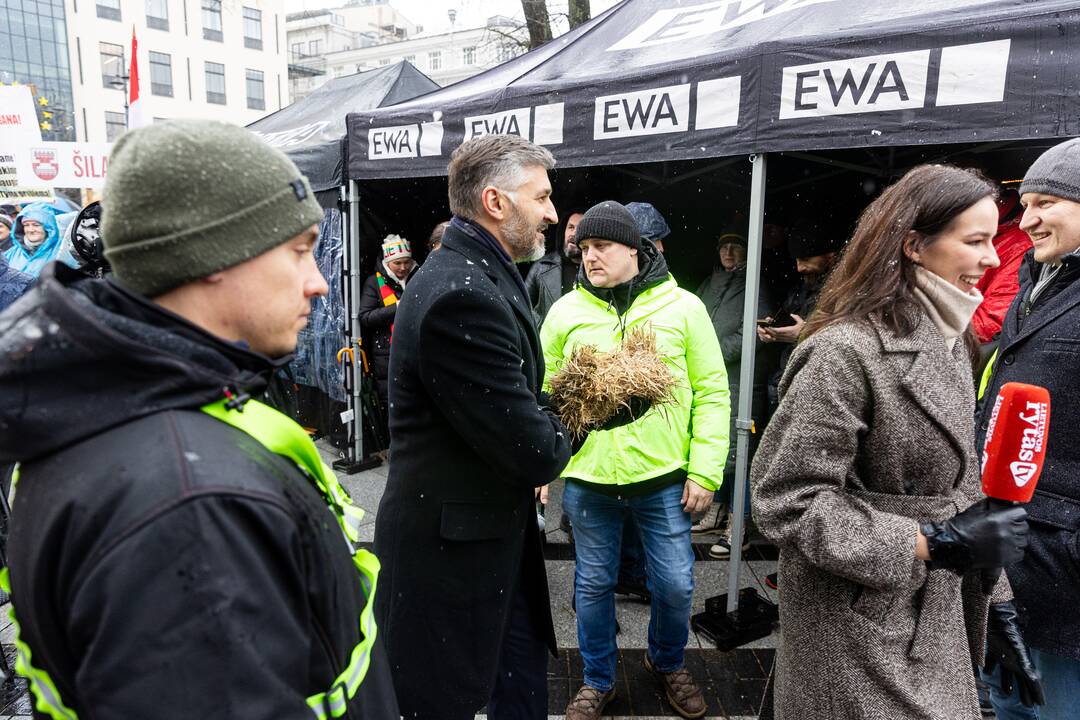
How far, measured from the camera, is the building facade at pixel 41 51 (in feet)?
147

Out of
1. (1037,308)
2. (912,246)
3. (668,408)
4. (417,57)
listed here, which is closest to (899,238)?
(912,246)

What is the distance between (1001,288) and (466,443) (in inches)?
112

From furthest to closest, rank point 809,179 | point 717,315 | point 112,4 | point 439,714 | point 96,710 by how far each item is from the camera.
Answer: point 112,4
point 809,179
point 717,315
point 439,714
point 96,710

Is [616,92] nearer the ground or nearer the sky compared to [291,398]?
nearer the sky

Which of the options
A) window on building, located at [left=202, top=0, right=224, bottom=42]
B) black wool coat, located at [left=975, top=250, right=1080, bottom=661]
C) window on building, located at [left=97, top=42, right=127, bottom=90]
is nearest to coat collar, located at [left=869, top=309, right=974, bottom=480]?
black wool coat, located at [left=975, top=250, right=1080, bottom=661]

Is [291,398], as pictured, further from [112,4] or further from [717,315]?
[112,4]

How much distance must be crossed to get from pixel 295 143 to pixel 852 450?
638 cm

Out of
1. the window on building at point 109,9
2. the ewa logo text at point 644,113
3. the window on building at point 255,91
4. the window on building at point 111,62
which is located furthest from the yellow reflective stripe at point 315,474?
the window on building at point 255,91

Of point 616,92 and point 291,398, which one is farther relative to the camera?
point 291,398

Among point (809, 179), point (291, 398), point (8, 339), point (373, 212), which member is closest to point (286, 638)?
point (8, 339)

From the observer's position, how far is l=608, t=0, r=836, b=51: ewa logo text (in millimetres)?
4180

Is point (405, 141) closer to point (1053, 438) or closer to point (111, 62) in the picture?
point (1053, 438)

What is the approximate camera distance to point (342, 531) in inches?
44.7

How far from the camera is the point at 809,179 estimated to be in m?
5.58
